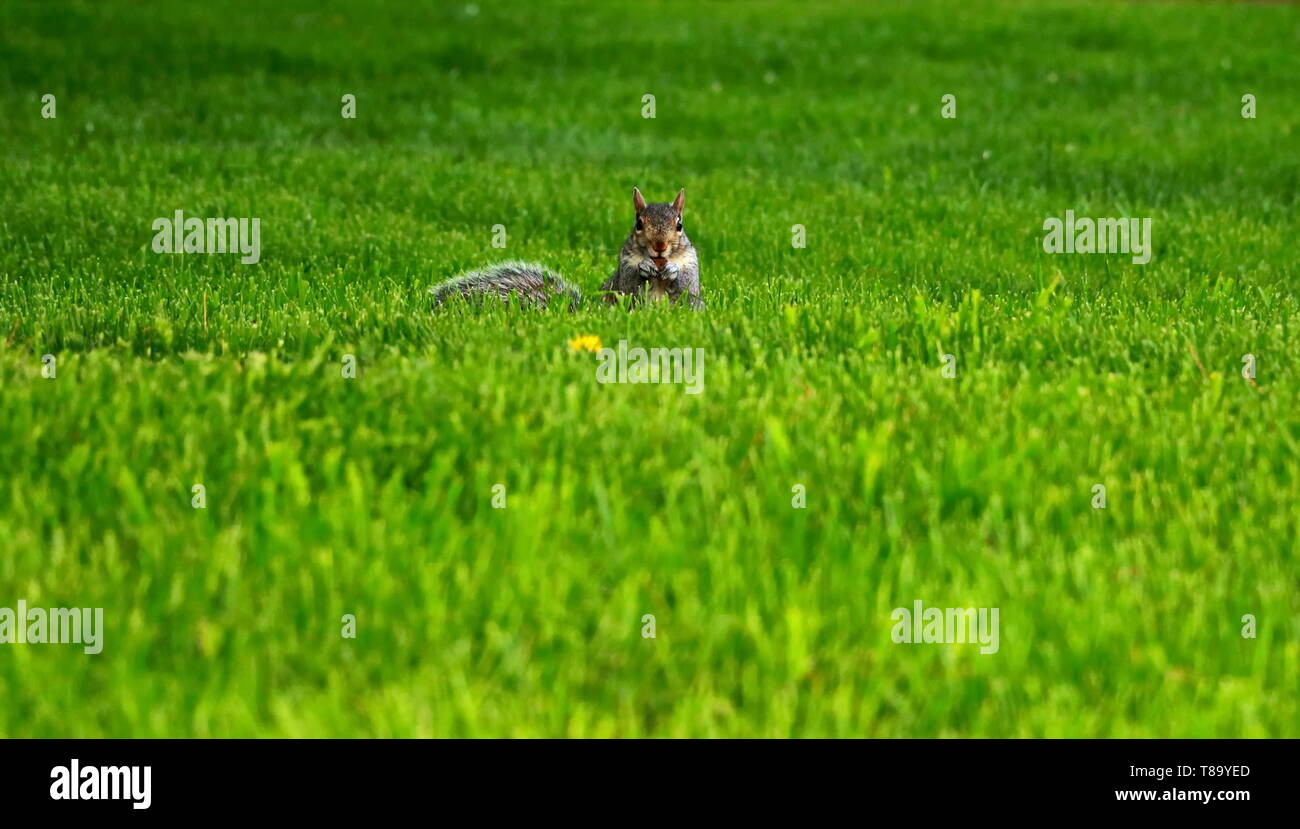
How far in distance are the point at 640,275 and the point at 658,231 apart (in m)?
0.33

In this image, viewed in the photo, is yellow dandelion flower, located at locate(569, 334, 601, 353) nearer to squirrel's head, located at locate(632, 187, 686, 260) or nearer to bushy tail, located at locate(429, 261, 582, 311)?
bushy tail, located at locate(429, 261, 582, 311)

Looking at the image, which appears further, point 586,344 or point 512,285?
point 512,285

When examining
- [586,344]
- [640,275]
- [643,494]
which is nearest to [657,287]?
[640,275]

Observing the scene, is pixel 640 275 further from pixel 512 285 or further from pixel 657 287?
pixel 512 285

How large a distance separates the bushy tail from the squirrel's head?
1.91 feet

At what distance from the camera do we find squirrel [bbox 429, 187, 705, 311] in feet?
28.5

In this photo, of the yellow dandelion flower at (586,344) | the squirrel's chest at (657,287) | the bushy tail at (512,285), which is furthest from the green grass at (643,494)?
the squirrel's chest at (657,287)

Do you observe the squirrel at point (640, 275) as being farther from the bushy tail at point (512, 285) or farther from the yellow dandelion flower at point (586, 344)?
the yellow dandelion flower at point (586, 344)

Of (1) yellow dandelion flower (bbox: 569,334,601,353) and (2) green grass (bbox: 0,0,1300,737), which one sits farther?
(1) yellow dandelion flower (bbox: 569,334,601,353)

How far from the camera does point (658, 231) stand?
874 centimetres

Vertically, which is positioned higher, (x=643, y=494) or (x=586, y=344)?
(x=586, y=344)

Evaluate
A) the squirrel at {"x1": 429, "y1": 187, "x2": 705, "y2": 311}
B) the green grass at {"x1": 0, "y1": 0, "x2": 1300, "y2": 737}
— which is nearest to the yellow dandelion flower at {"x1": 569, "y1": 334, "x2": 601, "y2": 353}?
the green grass at {"x1": 0, "y1": 0, "x2": 1300, "y2": 737}
